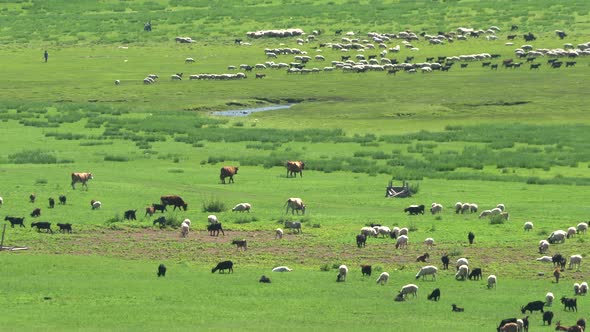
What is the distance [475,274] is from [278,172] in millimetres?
22078

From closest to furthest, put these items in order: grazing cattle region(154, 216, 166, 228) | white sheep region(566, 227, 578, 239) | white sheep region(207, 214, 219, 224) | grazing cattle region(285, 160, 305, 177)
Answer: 1. white sheep region(566, 227, 578, 239)
2. grazing cattle region(154, 216, 166, 228)
3. white sheep region(207, 214, 219, 224)
4. grazing cattle region(285, 160, 305, 177)

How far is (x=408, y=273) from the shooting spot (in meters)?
35.1

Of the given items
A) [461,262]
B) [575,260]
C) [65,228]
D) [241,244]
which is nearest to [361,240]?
[241,244]

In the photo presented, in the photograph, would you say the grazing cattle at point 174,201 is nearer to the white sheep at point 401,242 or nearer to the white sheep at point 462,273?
the white sheep at point 401,242

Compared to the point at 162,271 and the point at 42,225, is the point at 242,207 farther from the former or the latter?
the point at 162,271

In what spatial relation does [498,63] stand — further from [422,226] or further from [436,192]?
[422,226]

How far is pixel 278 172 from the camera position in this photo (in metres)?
55.5

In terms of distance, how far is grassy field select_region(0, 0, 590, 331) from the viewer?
31.5m

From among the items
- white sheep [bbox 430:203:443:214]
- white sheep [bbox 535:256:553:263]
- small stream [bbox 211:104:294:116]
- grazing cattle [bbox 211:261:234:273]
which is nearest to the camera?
grazing cattle [bbox 211:261:234:273]

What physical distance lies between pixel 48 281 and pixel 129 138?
33.2 metres

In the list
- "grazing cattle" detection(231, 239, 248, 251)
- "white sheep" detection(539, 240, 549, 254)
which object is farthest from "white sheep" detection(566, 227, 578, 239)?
"grazing cattle" detection(231, 239, 248, 251)

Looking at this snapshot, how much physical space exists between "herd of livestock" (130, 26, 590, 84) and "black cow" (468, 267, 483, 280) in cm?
5820

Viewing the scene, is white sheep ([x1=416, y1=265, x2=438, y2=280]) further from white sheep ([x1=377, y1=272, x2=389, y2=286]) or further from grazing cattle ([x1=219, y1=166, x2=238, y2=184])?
grazing cattle ([x1=219, y1=166, x2=238, y2=184])

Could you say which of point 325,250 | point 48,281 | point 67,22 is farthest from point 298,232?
point 67,22
